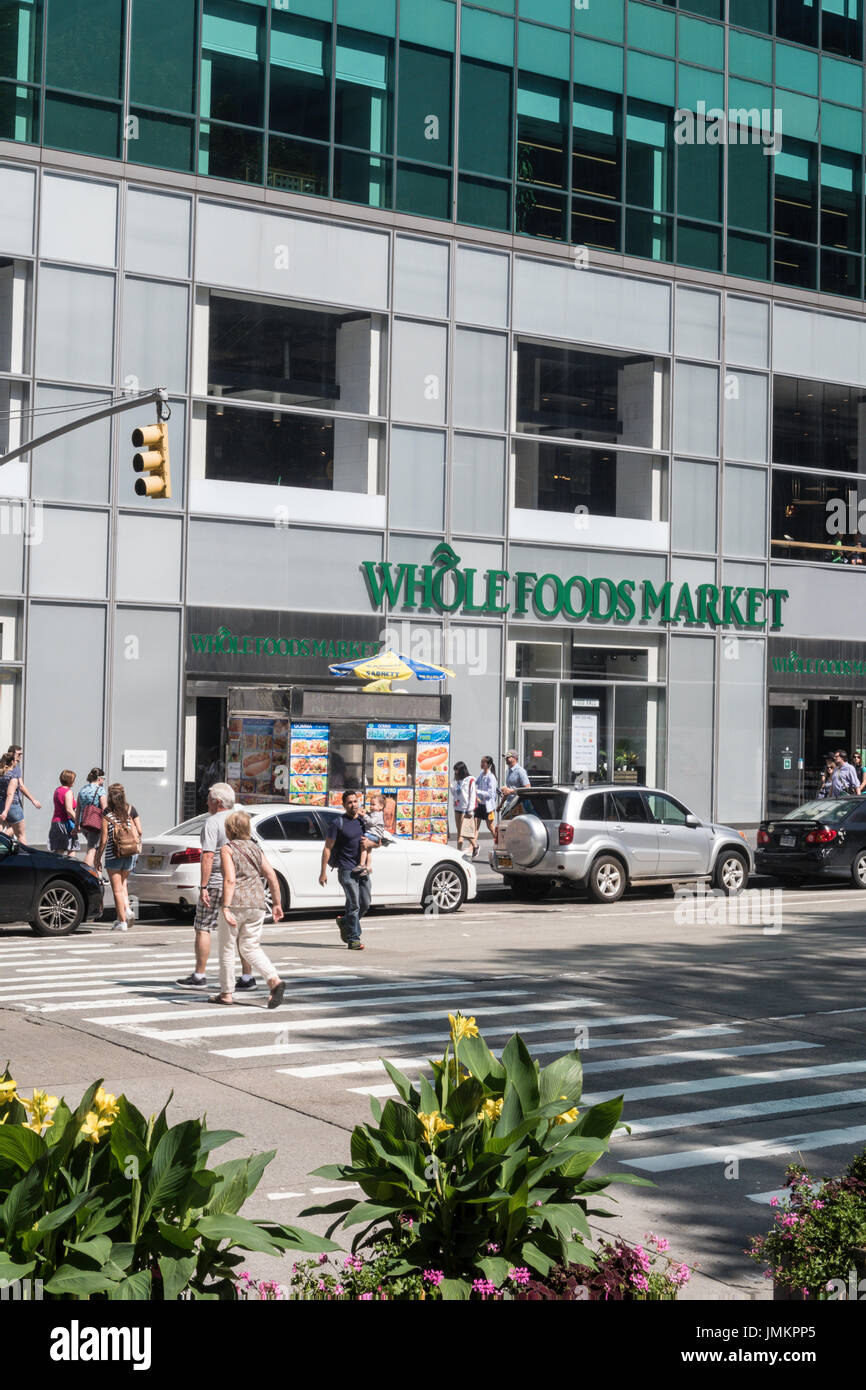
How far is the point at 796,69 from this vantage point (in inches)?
1375

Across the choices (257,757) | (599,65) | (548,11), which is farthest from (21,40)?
(257,757)

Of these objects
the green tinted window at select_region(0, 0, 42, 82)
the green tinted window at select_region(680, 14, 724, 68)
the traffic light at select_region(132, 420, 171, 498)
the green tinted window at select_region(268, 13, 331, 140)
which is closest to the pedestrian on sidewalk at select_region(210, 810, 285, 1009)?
the traffic light at select_region(132, 420, 171, 498)

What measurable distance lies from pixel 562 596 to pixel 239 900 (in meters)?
19.4

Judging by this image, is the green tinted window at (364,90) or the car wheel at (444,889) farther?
the green tinted window at (364,90)

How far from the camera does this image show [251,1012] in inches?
494

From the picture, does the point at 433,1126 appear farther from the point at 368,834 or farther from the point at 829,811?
the point at 829,811

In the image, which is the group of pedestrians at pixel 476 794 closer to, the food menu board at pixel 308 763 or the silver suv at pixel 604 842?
the food menu board at pixel 308 763

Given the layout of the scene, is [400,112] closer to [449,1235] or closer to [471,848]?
[471,848]

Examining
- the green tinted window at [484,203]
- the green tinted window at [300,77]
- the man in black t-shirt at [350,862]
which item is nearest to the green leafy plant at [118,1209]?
the man in black t-shirt at [350,862]

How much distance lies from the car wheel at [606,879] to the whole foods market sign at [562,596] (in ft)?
28.1

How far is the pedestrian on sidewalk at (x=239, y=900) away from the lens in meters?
12.8

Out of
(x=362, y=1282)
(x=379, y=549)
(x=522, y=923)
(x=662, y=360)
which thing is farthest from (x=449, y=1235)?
(x=662, y=360)

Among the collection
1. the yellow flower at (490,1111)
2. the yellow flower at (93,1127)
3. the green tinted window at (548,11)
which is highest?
the green tinted window at (548,11)

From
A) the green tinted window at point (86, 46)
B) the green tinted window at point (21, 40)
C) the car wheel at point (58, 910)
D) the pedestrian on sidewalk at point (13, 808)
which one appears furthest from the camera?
the green tinted window at point (86, 46)
